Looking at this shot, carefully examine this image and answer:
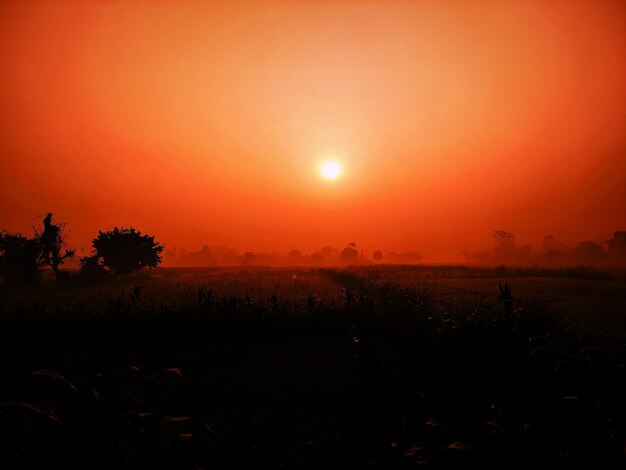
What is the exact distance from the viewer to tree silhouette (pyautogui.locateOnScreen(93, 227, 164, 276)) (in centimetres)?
2981

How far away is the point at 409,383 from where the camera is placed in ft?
5.91

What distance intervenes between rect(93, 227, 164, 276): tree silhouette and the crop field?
67.9 ft

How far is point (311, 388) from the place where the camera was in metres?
6.64

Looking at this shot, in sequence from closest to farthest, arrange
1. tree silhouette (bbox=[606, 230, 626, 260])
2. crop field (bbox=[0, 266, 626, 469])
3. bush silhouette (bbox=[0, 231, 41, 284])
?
crop field (bbox=[0, 266, 626, 469]) < bush silhouette (bbox=[0, 231, 41, 284]) < tree silhouette (bbox=[606, 230, 626, 260])

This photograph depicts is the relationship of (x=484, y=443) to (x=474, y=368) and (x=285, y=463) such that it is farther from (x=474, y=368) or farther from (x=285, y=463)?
(x=474, y=368)

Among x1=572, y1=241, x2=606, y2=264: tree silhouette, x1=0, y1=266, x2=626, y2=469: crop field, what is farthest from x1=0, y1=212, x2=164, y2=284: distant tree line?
x1=572, y1=241, x2=606, y2=264: tree silhouette

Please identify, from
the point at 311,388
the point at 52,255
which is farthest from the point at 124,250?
the point at 311,388

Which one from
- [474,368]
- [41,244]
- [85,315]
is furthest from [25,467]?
[41,244]

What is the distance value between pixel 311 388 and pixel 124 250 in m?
28.3

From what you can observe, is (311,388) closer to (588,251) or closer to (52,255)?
(52,255)

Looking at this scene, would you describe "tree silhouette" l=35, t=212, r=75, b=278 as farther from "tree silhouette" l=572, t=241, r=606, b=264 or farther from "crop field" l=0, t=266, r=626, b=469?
"tree silhouette" l=572, t=241, r=606, b=264

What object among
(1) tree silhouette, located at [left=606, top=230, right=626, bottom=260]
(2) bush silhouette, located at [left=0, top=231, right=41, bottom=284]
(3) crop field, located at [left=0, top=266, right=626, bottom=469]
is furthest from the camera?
(1) tree silhouette, located at [left=606, top=230, right=626, bottom=260]

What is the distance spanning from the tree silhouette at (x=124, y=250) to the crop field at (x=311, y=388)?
20705mm

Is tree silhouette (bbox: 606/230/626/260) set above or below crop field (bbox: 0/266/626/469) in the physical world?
above
